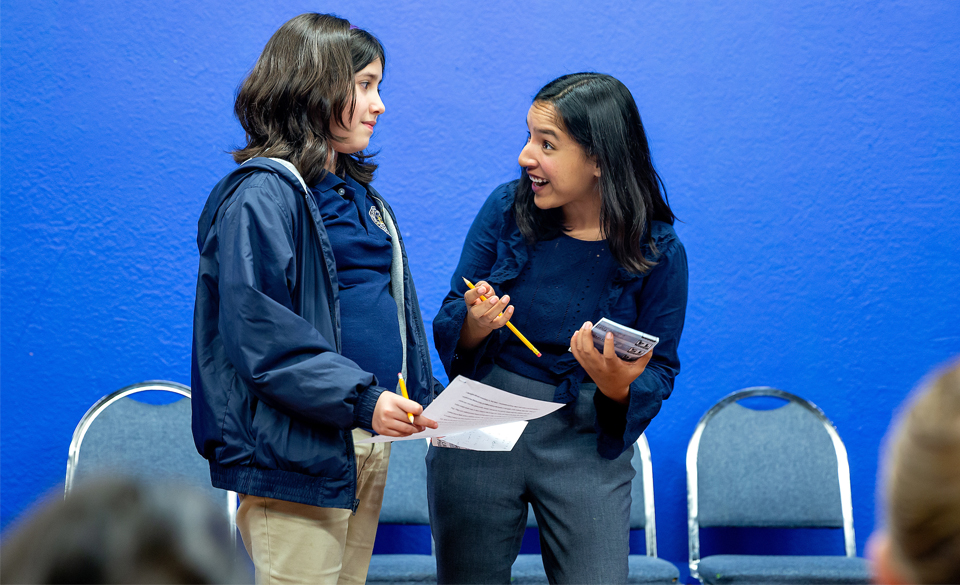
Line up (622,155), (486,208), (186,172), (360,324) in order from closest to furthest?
(360,324) < (622,155) < (486,208) < (186,172)

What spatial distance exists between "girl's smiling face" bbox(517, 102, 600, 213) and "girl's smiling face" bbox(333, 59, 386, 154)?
324mm

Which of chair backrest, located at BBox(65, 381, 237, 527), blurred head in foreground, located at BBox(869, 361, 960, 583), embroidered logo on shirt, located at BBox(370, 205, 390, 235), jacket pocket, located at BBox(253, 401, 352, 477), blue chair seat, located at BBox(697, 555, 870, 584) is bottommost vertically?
blue chair seat, located at BBox(697, 555, 870, 584)

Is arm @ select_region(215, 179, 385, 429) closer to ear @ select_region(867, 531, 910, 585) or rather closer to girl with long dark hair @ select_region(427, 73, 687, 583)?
girl with long dark hair @ select_region(427, 73, 687, 583)

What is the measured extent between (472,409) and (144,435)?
5.39 feet

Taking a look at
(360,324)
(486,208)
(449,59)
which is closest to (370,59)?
(486,208)

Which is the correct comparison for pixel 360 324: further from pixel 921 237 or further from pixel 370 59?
pixel 921 237

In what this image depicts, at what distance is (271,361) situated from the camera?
1282 mm

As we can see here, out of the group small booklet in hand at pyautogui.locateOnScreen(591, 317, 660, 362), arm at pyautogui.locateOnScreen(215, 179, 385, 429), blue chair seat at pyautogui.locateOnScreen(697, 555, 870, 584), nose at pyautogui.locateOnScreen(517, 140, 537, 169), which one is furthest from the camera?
blue chair seat at pyautogui.locateOnScreen(697, 555, 870, 584)

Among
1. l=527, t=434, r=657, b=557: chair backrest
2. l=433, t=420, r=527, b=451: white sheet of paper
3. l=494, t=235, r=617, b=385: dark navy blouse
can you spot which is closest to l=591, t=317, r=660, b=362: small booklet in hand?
l=494, t=235, r=617, b=385: dark navy blouse

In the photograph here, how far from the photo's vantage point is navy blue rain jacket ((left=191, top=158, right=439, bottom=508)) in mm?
1284

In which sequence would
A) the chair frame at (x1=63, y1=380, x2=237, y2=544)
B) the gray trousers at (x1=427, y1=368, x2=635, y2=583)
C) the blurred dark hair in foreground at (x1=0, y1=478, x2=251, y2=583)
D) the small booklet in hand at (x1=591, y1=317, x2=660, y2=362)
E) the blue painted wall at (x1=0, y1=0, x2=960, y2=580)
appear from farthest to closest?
the blue painted wall at (x1=0, y1=0, x2=960, y2=580) → the chair frame at (x1=63, y1=380, x2=237, y2=544) → the gray trousers at (x1=427, y1=368, x2=635, y2=583) → the small booklet in hand at (x1=591, y1=317, x2=660, y2=362) → the blurred dark hair in foreground at (x1=0, y1=478, x2=251, y2=583)

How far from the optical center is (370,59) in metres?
1.60

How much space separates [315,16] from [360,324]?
0.63m

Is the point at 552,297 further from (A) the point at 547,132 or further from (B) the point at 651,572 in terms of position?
(B) the point at 651,572
